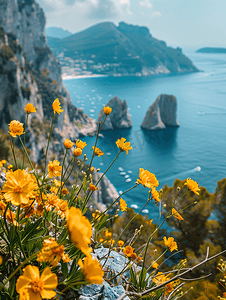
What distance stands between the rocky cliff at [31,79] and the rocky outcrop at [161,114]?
17.8 meters

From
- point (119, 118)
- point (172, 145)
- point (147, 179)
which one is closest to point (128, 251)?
point (147, 179)

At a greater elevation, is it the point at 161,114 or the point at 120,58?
the point at 120,58

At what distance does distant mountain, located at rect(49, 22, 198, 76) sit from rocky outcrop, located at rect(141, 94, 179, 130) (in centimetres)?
9375

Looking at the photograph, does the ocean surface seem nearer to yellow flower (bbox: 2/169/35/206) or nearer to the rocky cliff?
the rocky cliff

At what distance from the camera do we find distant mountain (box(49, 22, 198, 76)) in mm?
151875

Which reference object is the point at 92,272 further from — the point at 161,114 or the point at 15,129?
the point at 161,114

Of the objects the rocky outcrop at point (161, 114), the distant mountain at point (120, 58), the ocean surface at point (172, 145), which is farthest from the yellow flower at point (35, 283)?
the distant mountain at point (120, 58)

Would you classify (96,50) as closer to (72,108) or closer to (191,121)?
(72,108)

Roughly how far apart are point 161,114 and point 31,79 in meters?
38.7

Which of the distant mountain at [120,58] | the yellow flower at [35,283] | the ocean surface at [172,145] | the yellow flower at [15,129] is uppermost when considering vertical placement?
the distant mountain at [120,58]

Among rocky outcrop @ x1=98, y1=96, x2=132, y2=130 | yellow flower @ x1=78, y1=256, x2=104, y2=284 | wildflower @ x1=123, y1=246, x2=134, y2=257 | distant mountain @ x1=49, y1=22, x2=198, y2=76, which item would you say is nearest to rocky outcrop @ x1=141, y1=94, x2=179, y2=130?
rocky outcrop @ x1=98, y1=96, x2=132, y2=130

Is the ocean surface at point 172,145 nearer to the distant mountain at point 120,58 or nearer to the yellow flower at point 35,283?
the yellow flower at point 35,283

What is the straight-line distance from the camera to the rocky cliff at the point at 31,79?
1350 inches

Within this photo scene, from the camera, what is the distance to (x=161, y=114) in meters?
63.1
